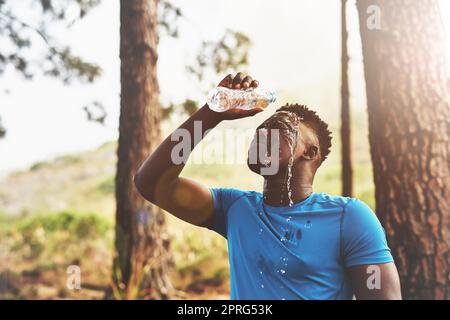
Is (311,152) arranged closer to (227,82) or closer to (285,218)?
(285,218)

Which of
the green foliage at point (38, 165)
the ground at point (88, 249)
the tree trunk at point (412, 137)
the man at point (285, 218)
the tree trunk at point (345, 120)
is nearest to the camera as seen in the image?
the man at point (285, 218)

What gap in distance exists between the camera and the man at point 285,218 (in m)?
2.39

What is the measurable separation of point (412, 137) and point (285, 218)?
218 cm

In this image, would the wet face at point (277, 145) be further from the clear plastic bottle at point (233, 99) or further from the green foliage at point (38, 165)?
the green foliage at point (38, 165)

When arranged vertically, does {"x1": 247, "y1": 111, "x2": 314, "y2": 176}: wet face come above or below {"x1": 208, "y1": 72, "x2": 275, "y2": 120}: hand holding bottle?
below

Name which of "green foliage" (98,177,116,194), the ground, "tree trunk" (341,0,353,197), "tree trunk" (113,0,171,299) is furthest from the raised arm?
"green foliage" (98,177,116,194)

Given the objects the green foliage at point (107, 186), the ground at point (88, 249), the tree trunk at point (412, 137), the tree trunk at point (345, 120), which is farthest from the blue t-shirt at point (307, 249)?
the green foliage at point (107, 186)

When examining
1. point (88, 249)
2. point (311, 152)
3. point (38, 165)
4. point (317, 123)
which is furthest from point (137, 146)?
point (38, 165)

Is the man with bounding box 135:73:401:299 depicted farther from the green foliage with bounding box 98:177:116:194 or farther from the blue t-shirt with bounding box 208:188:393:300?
the green foliage with bounding box 98:177:116:194

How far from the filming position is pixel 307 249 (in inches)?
96.0

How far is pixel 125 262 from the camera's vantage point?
7383mm

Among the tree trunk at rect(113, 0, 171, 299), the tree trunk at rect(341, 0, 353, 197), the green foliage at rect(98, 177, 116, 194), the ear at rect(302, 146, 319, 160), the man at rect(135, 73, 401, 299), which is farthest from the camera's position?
the green foliage at rect(98, 177, 116, 194)

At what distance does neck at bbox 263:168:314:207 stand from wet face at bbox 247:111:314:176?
0.13 feet

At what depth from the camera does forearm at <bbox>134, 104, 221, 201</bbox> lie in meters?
2.50
